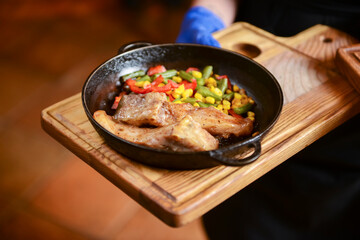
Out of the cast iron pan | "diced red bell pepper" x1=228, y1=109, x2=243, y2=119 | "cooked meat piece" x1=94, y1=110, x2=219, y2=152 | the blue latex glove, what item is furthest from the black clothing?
"cooked meat piece" x1=94, y1=110, x2=219, y2=152

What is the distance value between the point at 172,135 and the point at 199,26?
1.15 meters

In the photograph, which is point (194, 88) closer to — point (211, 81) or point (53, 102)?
point (211, 81)

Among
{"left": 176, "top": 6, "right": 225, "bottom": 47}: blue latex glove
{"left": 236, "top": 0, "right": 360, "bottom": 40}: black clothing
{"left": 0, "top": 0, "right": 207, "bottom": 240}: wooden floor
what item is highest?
{"left": 236, "top": 0, "right": 360, "bottom": 40}: black clothing

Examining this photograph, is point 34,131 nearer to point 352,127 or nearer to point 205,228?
point 205,228

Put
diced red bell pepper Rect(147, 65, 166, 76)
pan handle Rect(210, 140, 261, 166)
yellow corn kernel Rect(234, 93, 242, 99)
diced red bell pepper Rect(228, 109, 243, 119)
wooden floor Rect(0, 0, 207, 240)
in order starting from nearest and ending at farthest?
1. pan handle Rect(210, 140, 261, 166)
2. diced red bell pepper Rect(228, 109, 243, 119)
3. yellow corn kernel Rect(234, 93, 242, 99)
4. diced red bell pepper Rect(147, 65, 166, 76)
5. wooden floor Rect(0, 0, 207, 240)

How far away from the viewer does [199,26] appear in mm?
2369

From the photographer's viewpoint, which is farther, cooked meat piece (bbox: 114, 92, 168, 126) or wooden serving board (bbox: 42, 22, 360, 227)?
cooked meat piece (bbox: 114, 92, 168, 126)

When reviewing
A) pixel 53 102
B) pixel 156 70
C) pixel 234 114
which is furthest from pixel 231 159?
pixel 53 102

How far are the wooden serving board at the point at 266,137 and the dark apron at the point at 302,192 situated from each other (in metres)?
0.14

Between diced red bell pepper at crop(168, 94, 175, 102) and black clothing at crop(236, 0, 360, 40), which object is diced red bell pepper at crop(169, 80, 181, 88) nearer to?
diced red bell pepper at crop(168, 94, 175, 102)

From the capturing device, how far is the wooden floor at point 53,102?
3.16 meters

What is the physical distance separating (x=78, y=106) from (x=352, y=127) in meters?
1.50

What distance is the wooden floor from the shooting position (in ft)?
10.4

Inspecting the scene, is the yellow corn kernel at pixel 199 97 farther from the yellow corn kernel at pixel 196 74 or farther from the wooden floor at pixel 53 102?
the wooden floor at pixel 53 102
